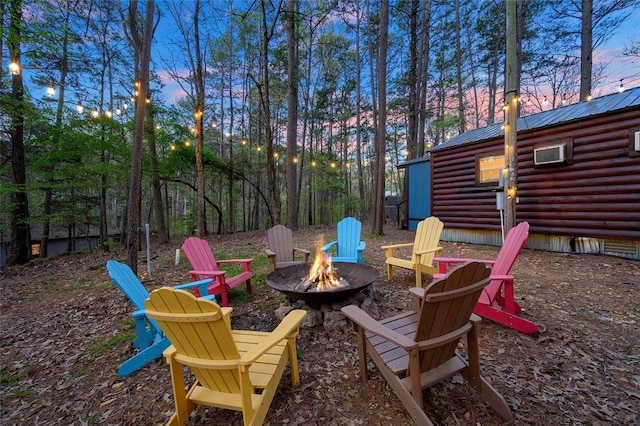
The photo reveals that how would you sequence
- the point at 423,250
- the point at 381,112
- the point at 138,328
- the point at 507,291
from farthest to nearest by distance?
the point at 381,112, the point at 423,250, the point at 507,291, the point at 138,328

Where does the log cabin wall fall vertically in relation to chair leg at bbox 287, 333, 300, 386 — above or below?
above

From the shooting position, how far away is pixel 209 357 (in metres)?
1.39

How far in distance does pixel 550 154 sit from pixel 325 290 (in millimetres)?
6130

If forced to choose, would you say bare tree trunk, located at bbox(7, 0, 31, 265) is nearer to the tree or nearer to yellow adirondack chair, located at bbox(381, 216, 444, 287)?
the tree

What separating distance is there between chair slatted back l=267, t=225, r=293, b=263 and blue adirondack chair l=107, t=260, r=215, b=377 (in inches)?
76.0

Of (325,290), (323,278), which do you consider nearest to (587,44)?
→ (323,278)

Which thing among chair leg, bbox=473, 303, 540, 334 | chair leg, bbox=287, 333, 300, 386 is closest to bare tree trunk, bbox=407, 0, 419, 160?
chair leg, bbox=473, 303, 540, 334

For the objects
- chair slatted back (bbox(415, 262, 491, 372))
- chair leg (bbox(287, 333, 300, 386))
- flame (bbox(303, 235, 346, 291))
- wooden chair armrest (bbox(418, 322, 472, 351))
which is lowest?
chair leg (bbox(287, 333, 300, 386))

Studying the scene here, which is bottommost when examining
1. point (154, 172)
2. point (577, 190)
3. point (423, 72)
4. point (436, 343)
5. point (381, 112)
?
point (436, 343)

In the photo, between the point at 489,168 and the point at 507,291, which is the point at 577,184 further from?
the point at 507,291

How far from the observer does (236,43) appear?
12250 mm

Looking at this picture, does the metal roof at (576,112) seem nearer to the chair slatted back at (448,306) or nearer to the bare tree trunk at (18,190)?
the chair slatted back at (448,306)

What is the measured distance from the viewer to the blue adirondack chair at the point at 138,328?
2.09 m

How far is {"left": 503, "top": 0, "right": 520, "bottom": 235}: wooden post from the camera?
495 centimetres
